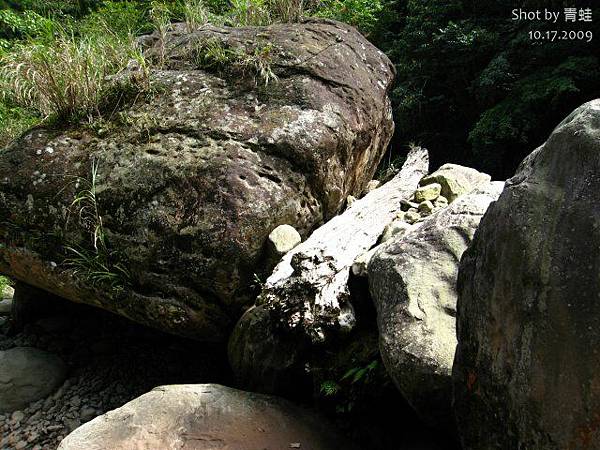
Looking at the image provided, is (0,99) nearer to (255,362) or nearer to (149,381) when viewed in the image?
(149,381)

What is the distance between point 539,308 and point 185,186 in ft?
7.50

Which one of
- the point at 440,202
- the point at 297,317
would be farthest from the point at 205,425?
the point at 440,202

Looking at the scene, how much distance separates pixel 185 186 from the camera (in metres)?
3.14

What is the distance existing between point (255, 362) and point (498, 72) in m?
3.85

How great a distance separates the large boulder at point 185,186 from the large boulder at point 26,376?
0.66 metres

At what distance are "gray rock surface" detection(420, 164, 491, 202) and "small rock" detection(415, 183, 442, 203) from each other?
6cm

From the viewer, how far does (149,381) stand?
370 centimetres

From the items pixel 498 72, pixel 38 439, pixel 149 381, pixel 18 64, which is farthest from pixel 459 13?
pixel 38 439

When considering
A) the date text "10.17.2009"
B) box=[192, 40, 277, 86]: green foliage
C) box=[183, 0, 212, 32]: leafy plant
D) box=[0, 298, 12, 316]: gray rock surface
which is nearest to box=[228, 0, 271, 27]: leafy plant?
box=[183, 0, 212, 32]: leafy plant

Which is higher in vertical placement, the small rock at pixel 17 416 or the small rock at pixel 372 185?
the small rock at pixel 372 185

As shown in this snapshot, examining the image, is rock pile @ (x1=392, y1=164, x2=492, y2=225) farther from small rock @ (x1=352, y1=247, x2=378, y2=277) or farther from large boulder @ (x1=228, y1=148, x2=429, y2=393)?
small rock @ (x1=352, y1=247, x2=378, y2=277)

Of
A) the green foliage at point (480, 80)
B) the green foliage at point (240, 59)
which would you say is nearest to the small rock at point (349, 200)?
the green foliage at point (240, 59)

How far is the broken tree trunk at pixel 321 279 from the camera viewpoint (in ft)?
8.71

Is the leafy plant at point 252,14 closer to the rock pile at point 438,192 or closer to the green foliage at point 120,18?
the green foliage at point 120,18
